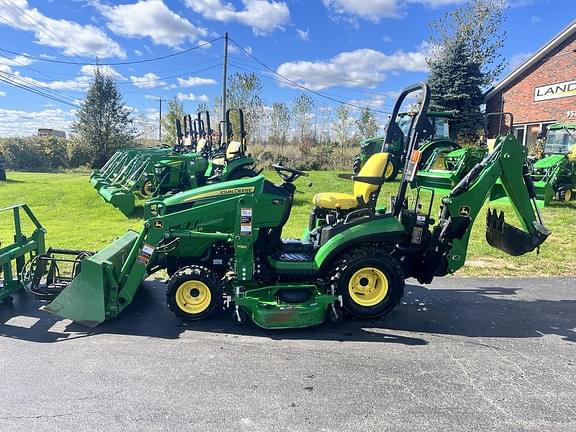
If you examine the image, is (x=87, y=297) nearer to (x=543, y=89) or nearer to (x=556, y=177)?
(x=556, y=177)

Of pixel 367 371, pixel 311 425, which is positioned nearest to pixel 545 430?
pixel 367 371

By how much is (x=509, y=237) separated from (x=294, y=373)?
3042 millimetres

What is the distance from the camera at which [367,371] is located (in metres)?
3.31

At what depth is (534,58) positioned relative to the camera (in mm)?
22234

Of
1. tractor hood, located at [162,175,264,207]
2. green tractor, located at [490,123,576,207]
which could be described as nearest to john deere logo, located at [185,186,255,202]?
tractor hood, located at [162,175,264,207]

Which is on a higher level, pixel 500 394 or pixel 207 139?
pixel 207 139

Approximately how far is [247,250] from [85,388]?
1.73 metres

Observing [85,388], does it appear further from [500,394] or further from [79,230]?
[79,230]

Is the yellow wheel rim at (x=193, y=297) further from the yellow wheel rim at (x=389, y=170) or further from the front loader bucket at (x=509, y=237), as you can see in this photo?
the front loader bucket at (x=509, y=237)

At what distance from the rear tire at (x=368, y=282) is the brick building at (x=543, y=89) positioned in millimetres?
20411

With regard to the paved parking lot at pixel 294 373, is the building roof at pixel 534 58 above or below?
above

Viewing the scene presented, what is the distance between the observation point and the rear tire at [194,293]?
407 cm

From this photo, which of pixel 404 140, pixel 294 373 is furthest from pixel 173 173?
pixel 294 373

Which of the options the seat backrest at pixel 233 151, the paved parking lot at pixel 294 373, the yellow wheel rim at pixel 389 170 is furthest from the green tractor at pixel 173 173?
the paved parking lot at pixel 294 373
